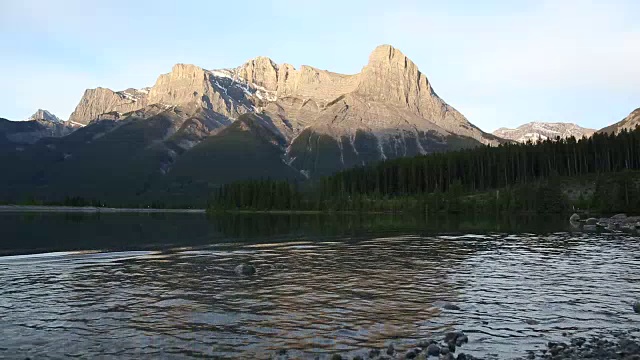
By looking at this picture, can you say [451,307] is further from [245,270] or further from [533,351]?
[245,270]

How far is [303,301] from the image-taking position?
32250 mm

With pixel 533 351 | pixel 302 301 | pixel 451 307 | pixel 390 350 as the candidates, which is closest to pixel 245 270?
pixel 302 301

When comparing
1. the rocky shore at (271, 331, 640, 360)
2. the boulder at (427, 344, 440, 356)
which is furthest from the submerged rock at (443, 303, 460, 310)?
the boulder at (427, 344, 440, 356)

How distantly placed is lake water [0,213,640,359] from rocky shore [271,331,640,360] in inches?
24.5

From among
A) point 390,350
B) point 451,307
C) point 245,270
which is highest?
point 245,270

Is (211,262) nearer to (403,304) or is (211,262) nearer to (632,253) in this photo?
(403,304)

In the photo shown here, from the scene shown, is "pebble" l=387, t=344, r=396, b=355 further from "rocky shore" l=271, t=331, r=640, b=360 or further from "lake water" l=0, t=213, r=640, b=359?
"lake water" l=0, t=213, r=640, b=359

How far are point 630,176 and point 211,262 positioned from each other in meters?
191

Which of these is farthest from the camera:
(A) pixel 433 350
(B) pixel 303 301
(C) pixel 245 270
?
(C) pixel 245 270

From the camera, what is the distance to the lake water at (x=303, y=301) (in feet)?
75.8

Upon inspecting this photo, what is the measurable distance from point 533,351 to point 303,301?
14865 mm

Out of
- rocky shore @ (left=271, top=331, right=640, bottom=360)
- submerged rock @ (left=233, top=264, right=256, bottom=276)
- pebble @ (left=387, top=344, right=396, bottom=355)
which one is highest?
submerged rock @ (left=233, top=264, right=256, bottom=276)

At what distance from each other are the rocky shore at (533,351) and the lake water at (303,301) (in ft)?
2.04

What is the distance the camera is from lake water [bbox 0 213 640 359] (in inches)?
909
